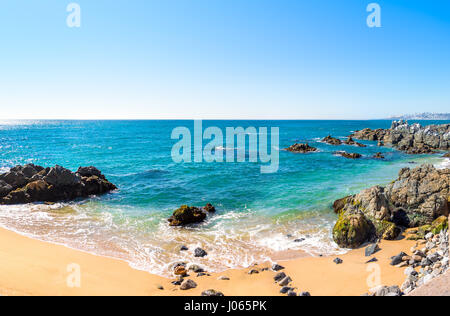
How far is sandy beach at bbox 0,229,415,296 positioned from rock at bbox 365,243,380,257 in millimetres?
247

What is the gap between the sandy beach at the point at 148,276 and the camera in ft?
33.5

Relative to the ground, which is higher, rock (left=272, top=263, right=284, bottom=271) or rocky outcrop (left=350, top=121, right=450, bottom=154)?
rocky outcrop (left=350, top=121, right=450, bottom=154)

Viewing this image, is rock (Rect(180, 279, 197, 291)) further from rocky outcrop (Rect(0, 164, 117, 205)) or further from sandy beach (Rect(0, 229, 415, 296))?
rocky outcrop (Rect(0, 164, 117, 205))

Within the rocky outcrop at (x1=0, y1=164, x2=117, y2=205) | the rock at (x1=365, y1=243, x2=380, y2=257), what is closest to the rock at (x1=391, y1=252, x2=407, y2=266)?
the rock at (x1=365, y1=243, x2=380, y2=257)

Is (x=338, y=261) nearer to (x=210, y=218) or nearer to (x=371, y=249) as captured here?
(x=371, y=249)

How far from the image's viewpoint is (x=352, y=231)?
14.9 metres

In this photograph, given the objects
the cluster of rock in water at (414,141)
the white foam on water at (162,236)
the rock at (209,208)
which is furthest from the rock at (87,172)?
the cluster of rock in water at (414,141)

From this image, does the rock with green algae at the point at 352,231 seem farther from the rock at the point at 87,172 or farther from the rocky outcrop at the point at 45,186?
the rock at the point at 87,172

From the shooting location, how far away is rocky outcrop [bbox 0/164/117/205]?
77.7 ft

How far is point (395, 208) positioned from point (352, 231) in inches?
202

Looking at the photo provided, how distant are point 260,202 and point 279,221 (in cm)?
472

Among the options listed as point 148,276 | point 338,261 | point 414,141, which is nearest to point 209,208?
point 148,276

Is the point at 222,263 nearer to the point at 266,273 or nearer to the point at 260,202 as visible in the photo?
the point at 266,273
